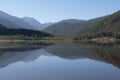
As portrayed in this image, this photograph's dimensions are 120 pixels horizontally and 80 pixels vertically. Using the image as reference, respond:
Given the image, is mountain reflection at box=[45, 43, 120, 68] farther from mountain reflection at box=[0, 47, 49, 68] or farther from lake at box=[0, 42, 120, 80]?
mountain reflection at box=[0, 47, 49, 68]

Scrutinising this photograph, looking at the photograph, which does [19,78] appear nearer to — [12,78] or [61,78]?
[12,78]

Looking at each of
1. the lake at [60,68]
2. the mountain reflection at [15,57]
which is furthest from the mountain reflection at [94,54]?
the mountain reflection at [15,57]

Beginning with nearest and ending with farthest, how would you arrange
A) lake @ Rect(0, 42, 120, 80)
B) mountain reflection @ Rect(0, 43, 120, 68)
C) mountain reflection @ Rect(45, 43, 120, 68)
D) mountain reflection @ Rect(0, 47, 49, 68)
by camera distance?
lake @ Rect(0, 42, 120, 80) < mountain reflection @ Rect(0, 47, 49, 68) < mountain reflection @ Rect(0, 43, 120, 68) < mountain reflection @ Rect(45, 43, 120, 68)

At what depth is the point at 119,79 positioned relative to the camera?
93.7ft

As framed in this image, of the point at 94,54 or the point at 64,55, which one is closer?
the point at 94,54

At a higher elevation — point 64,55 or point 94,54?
point 94,54

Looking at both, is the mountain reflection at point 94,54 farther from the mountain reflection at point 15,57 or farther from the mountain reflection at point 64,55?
the mountain reflection at point 15,57

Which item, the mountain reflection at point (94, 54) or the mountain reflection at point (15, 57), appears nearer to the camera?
the mountain reflection at point (15, 57)

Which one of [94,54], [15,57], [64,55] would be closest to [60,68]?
[15,57]

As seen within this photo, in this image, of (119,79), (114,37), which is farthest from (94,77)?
(114,37)

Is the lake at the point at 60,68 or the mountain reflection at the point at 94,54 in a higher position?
the lake at the point at 60,68

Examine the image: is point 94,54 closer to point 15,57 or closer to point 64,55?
point 64,55

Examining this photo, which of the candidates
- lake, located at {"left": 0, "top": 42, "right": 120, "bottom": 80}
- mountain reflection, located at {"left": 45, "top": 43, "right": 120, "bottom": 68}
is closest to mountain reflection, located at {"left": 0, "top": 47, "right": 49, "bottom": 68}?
lake, located at {"left": 0, "top": 42, "right": 120, "bottom": 80}

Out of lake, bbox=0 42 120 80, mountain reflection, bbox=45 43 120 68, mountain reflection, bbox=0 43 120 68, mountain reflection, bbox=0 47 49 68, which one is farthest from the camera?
mountain reflection, bbox=45 43 120 68
